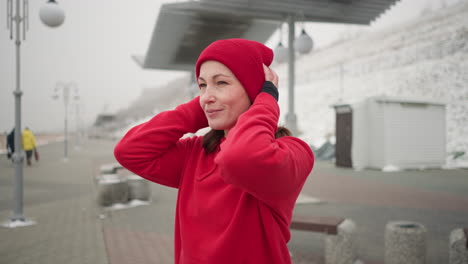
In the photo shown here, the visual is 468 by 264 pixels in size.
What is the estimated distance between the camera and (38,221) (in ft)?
23.8

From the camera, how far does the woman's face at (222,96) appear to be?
1.49m

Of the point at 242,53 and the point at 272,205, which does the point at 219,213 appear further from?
the point at 242,53

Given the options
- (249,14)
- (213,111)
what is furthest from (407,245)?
(249,14)

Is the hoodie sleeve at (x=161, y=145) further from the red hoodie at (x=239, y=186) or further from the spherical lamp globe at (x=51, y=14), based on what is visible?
the spherical lamp globe at (x=51, y=14)

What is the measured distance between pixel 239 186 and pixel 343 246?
3.79m

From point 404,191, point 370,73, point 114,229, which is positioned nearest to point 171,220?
point 114,229

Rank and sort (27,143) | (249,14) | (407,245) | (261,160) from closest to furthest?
(261,160) → (407,245) → (249,14) → (27,143)

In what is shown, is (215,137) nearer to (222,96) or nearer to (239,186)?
(222,96)

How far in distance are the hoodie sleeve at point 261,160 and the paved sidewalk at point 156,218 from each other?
4.00m

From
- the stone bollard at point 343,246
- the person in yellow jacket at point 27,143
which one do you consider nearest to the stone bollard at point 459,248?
the stone bollard at point 343,246

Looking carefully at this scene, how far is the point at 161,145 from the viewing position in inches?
68.9

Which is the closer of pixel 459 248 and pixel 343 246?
pixel 459 248

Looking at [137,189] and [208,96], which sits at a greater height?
[208,96]

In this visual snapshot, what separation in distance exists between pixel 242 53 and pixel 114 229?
19.4 feet
